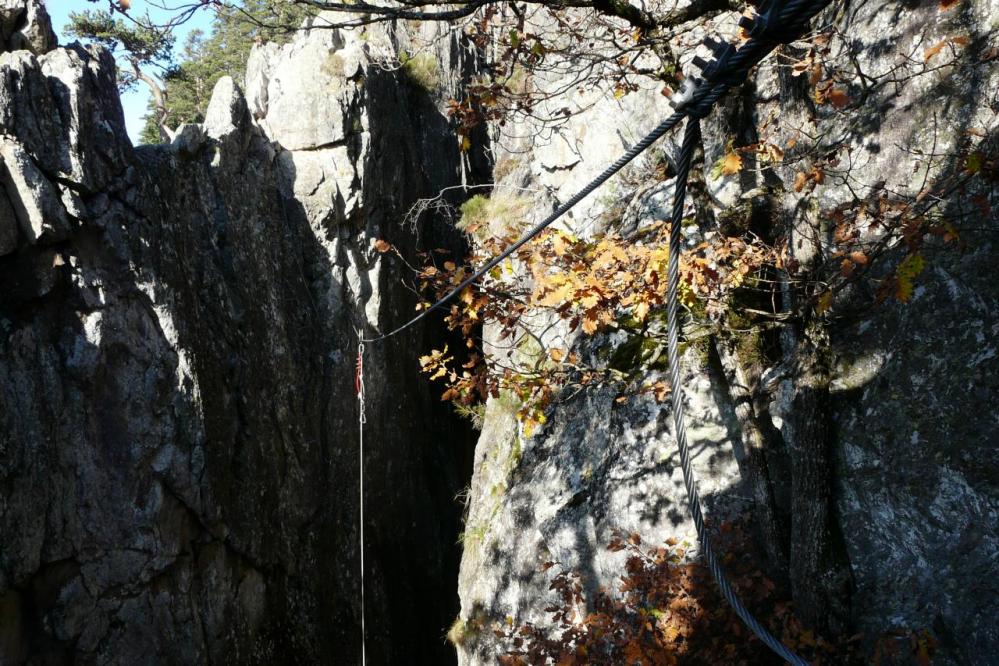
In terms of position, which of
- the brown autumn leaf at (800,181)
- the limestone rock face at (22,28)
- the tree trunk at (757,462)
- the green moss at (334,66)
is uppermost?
the green moss at (334,66)

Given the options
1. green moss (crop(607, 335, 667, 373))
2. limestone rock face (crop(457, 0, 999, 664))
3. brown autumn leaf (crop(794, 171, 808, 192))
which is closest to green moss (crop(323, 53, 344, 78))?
limestone rock face (crop(457, 0, 999, 664))

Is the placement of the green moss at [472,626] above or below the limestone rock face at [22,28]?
below

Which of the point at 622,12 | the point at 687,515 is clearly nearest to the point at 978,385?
the point at 687,515

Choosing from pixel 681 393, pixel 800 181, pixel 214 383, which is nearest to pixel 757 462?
pixel 800 181

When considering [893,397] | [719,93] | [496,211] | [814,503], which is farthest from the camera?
[496,211]

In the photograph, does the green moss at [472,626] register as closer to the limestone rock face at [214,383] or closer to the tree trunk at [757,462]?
the limestone rock face at [214,383]

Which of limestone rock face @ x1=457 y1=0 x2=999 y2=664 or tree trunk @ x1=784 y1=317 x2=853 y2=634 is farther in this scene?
tree trunk @ x1=784 y1=317 x2=853 y2=634

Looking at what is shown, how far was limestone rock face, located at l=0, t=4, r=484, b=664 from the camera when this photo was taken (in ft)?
18.9

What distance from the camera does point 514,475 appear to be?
8.13 metres

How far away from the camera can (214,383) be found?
7336 mm

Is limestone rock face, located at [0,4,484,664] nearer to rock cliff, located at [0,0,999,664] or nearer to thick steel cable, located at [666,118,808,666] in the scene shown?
rock cliff, located at [0,0,999,664]

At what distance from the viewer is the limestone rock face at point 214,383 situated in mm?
5773

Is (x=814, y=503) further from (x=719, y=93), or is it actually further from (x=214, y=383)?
(x=214, y=383)

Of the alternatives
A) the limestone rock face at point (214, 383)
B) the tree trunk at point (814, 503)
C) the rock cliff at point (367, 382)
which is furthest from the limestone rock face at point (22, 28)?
the tree trunk at point (814, 503)
